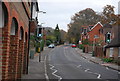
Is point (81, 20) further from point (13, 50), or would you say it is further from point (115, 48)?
point (13, 50)

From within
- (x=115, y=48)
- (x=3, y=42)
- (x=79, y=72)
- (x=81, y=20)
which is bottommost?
(x=79, y=72)

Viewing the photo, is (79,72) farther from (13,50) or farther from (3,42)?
(3,42)

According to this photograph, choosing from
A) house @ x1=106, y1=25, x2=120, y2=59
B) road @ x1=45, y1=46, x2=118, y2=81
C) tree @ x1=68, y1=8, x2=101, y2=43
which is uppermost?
tree @ x1=68, y1=8, x2=101, y2=43

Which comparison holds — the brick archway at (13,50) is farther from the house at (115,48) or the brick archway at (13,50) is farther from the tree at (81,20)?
the tree at (81,20)

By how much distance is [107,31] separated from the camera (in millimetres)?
53812

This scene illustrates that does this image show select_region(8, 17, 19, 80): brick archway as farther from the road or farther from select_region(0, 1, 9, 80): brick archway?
the road

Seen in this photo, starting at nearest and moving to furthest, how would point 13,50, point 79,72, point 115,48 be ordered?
point 13,50 < point 79,72 < point 115,48

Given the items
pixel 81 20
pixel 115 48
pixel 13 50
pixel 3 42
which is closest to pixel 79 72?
pixel 13 50

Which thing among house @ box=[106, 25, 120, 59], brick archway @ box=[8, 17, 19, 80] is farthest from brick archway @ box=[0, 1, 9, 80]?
house @ box=[106, 25, 120, 59]

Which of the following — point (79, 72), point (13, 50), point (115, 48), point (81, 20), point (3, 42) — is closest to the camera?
→ point (3, 42)

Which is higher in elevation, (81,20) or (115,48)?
(81,20)

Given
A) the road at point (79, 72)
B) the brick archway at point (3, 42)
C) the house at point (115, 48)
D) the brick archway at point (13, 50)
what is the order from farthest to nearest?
1. the house at point (115, 48)
2. the road at point (79, 72)
3. the brick archway at point (13, 50)
4. the brick archway at point (3, 42)

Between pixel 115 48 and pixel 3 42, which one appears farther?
pixel 115 48

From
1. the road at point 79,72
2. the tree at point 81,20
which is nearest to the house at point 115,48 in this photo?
the road at point 79,72
